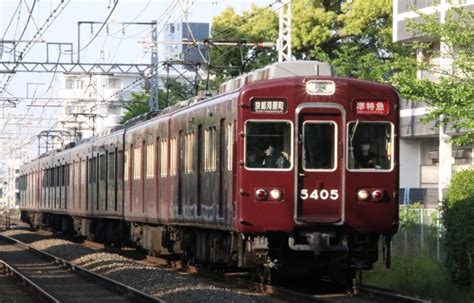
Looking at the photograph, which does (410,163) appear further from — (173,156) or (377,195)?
(377,195)

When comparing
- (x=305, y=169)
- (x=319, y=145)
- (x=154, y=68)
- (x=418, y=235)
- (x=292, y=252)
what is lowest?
(x=418, y=235)

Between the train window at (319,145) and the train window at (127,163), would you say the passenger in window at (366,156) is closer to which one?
the train window at (319,145)

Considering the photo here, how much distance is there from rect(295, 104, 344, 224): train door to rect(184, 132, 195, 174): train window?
381 cm

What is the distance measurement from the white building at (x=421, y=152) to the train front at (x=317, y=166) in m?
17.8

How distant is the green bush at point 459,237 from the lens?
1458 cm

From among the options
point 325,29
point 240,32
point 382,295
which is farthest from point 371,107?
point 240,32

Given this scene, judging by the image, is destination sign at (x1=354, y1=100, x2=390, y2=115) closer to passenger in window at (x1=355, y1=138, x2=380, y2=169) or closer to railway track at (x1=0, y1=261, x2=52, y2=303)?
passenger in window at (x1=355, y1=138, x2=380, y2=169)

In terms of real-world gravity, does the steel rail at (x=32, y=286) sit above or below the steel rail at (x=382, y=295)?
below

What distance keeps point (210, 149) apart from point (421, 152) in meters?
21.9

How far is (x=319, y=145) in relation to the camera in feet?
47.2

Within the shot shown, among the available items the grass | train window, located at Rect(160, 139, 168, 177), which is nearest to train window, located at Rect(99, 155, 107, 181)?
train window, located at Rect(160, 139, 168, 177)

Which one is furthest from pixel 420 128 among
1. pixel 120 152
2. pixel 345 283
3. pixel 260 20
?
pixel 345 283

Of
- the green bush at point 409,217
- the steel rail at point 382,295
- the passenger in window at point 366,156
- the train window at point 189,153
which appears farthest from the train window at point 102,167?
the passenger in window at point 366,156

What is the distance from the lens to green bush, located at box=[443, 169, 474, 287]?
47.8 ft
